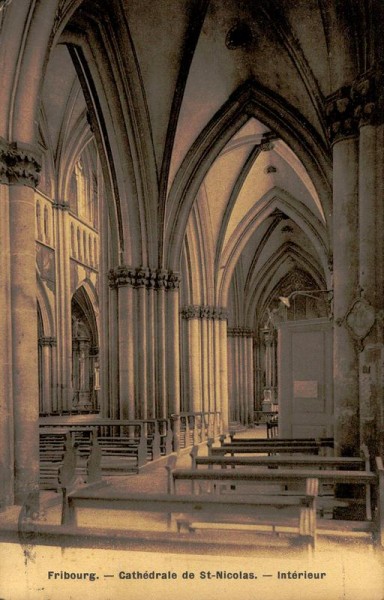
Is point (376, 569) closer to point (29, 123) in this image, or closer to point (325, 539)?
point (325, 539)

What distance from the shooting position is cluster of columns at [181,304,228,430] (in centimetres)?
2172

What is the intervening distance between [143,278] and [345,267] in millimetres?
7942

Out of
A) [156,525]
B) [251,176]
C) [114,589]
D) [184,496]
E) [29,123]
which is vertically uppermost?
[251,176]

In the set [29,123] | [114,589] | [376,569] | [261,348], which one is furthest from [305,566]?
[261,348]

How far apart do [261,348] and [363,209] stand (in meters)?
29.9

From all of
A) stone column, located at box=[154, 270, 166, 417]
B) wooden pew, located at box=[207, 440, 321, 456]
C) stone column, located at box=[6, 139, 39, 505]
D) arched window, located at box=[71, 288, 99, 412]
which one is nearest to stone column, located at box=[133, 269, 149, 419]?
stone column, located at box=[154, 270, 166, 417]

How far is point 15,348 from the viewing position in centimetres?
763

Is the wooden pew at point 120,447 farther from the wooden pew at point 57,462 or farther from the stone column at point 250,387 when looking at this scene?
the stone column at point 250,387

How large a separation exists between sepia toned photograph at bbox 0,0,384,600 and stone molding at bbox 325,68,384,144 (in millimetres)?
39

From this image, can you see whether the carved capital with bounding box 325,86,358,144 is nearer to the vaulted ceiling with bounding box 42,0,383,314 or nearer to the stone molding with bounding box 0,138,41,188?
the vaulted ceiling with bounding box 42,0,383,314

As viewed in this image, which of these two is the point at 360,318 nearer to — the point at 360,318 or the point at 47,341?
the point at 360,318

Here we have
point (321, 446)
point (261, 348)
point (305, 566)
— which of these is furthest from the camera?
point (261, 348)

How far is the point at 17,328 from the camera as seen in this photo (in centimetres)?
764

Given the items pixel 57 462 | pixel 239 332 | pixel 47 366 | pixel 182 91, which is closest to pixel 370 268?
pixel 57 462
